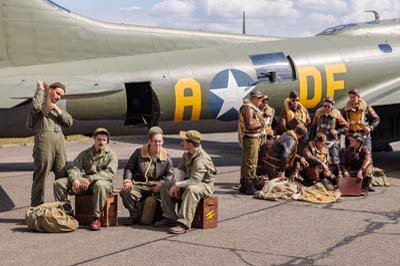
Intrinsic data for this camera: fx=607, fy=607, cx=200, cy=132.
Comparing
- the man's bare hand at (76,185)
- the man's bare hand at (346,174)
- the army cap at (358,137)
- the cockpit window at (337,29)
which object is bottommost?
the man's bare hand at (346,174)

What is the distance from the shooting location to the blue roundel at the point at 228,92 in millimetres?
11656

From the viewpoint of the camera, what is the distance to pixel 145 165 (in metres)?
7.35

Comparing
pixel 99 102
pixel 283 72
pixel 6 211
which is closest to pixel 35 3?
pixel 99 102

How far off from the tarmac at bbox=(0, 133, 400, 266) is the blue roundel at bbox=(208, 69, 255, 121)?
2.75 meters

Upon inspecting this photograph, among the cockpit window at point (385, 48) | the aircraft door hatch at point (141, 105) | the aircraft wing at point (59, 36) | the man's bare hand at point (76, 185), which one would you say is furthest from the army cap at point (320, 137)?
the cockpit window at point (385, 48)

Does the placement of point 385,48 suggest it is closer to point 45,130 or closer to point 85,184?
point 45,130

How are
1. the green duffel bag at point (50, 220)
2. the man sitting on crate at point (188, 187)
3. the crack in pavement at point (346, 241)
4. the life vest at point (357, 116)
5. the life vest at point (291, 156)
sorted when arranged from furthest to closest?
1. the life vest at point (357, 116)
2. the life vest at point (291, 156)
3. the man sitting on crate at point (188, 187)
4. the green duffel bag at point (50, 220)
5. the crack in pavement at point (346, 241)

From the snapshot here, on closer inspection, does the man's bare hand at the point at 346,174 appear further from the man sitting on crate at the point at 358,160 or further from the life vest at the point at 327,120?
the life vest at the point at 327,120

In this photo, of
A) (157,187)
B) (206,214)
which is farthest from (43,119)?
(206,214)

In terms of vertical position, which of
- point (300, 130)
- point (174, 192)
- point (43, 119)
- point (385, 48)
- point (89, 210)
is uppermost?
point (385, 48)

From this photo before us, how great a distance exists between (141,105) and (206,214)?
464cm

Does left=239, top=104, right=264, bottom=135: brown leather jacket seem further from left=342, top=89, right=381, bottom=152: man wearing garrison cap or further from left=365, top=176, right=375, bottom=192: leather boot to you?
left=365, top=176, right=375, bottom=192: leather boot

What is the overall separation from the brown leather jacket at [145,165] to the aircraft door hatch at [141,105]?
3706 millimetres

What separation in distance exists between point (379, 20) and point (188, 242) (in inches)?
400
